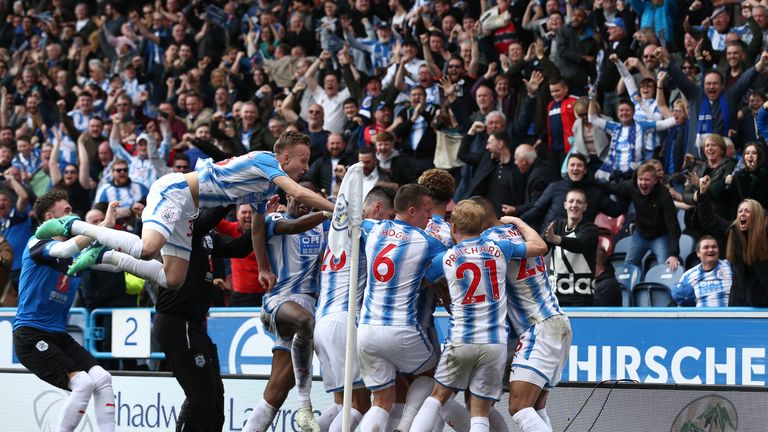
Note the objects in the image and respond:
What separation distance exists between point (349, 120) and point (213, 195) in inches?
340

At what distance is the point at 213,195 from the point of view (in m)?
9.16

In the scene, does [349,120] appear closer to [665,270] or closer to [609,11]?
[609,11]

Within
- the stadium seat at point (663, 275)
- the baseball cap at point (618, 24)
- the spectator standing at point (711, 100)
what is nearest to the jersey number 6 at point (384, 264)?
the stadium seat at point (663, 275)

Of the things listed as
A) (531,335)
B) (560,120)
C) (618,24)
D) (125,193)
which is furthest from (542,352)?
(125,193)

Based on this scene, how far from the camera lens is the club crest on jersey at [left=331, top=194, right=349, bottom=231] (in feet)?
26.0

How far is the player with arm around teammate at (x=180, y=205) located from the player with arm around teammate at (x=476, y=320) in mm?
1467

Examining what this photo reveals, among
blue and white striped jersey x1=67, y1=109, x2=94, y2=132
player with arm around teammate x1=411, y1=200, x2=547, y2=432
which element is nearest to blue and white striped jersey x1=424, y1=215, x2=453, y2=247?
player with arm around teammate x1=411, y1=200, x2=547, y2=432

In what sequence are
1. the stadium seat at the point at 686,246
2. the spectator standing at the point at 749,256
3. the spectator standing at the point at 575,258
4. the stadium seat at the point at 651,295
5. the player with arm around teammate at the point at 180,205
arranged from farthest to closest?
the stadium seat at the point at 686,246 < the stadium seat at the point at 651,295 < the spectator standing at the point at 575,258 < the spectator standing at the point at 749,256 < the player with arm around teammate at the point at 180,205

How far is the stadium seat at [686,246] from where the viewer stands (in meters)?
13.4

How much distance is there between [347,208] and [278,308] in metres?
2.01

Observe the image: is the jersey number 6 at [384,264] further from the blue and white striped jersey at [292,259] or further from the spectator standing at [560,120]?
the spectator standing at [560,120]

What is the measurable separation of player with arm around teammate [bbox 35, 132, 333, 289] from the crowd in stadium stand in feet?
10.1

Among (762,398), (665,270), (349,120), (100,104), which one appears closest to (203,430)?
(762,398)

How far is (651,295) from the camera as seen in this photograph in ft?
42.5
